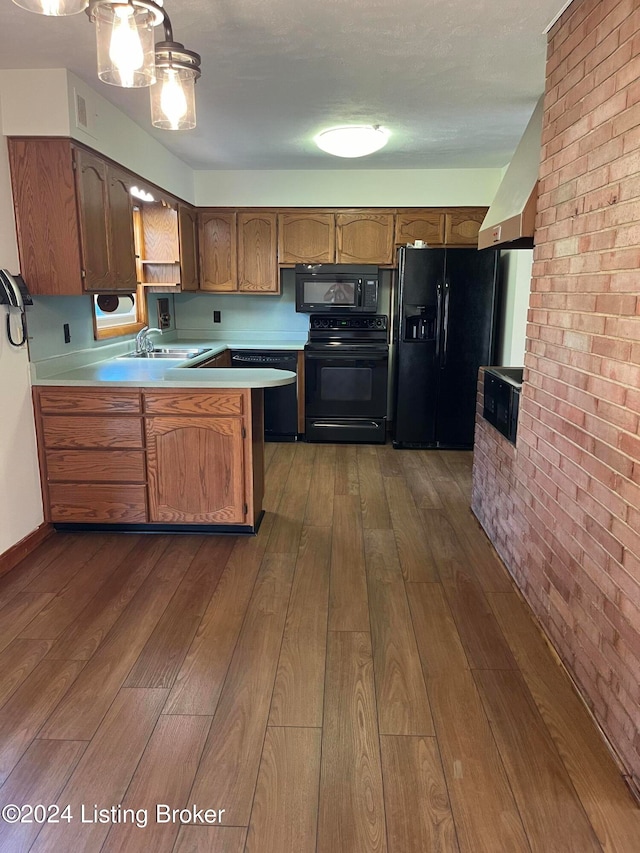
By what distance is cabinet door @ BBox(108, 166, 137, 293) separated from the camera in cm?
339

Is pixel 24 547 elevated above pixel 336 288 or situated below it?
below

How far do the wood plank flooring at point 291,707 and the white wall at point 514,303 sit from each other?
7.23ft

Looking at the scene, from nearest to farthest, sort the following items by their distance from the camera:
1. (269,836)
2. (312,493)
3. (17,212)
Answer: (269,836)
(17,212)
(312,493)

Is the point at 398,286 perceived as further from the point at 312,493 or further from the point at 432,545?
the point at 432,545

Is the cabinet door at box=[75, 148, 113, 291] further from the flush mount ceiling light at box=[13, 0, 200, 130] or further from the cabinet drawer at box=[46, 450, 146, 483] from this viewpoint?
the flush mount ceiling light at box=[13, 0, 200, 130]

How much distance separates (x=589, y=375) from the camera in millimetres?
1984

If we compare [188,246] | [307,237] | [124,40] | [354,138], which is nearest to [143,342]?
[188,246]

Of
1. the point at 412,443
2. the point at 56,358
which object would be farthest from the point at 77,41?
the point at 412,443

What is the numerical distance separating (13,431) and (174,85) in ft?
6.40

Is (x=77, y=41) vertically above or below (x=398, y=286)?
above

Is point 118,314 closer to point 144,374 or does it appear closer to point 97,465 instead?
point 144,374

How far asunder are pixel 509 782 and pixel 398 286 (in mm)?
4084

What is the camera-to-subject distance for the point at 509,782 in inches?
65.2

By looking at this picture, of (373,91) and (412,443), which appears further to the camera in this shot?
(412,443)
